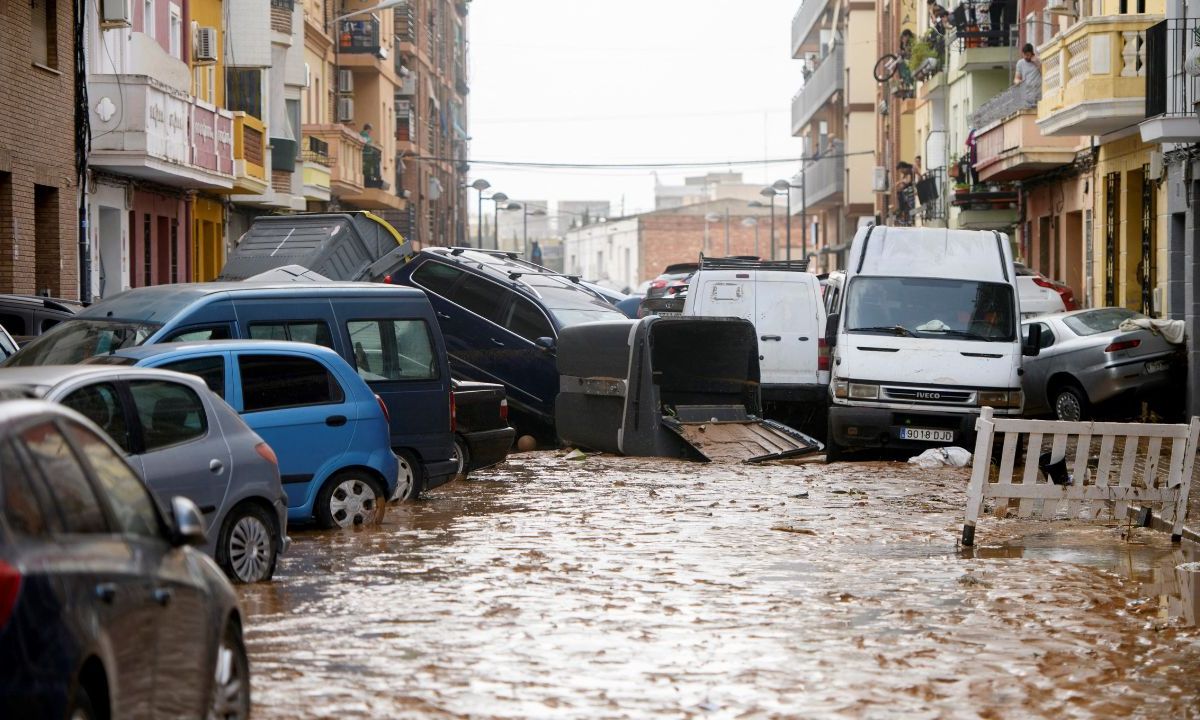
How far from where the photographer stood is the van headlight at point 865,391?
20.2 meters

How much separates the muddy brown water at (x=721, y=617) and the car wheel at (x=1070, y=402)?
35.1 feet

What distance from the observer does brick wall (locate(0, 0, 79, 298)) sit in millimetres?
26844

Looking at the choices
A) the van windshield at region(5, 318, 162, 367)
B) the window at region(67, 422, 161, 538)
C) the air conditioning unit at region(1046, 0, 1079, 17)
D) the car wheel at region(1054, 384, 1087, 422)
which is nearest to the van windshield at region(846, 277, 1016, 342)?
the car wheel at region(1054, 384, 1087, 422)

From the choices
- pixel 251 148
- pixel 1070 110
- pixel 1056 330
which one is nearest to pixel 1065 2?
pixel 1070 110

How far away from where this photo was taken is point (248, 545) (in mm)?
11383

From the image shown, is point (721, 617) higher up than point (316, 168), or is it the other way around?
point (316, 168)

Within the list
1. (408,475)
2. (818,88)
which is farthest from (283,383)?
(818,88)

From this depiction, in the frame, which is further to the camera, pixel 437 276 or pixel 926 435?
pixel 437 276

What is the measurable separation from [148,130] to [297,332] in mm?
17242

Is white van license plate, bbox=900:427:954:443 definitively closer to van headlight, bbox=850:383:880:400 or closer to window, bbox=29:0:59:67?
van headlight, bbox=850:383:880:400

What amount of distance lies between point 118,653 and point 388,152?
59992mm

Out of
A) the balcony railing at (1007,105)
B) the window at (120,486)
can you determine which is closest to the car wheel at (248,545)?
the window at (120,486)

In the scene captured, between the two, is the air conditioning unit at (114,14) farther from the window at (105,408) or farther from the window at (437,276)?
the window at (105,408)

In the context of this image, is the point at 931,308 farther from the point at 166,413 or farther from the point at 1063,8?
the point at 1063,8
